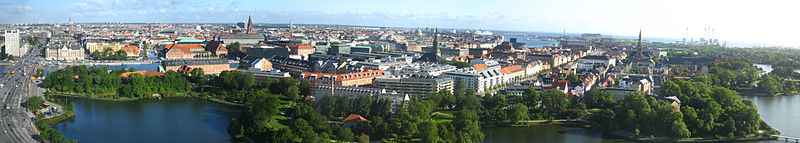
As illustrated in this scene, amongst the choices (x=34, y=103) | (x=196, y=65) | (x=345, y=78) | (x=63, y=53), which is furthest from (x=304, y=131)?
(x=63, y=53)

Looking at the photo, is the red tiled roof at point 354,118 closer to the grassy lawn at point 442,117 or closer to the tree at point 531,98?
the grassy lawn at point 442,117

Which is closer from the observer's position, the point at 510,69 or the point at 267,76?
the point at 267,76

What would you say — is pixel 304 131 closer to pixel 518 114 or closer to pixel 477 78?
pixel 518 114

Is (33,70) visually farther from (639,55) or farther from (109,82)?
(639,55)

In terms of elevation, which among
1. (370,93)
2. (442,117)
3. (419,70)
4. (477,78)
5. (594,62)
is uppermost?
(594,62)

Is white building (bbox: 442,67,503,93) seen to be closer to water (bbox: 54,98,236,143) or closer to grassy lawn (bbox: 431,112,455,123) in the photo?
grassy lawn (bbox: 431,112,455,123)

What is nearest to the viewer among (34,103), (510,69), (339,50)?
(34,103)

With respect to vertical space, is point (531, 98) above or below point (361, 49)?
below

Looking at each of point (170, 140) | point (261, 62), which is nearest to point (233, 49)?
point (261, 62)

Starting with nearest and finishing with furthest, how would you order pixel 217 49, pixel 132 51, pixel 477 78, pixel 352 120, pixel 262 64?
pixel 352 120, pixel 477 78, pixel 262 64, pixel 132 51, pixel 217 49
